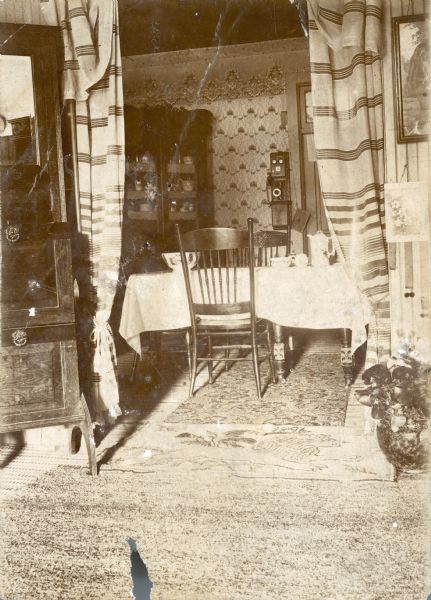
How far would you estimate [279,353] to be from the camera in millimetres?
4336

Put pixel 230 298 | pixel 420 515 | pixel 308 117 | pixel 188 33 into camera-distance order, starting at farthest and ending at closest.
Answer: pixel 308 117 < pixel 188 33 < pixel 230 298 < pixel 420 515

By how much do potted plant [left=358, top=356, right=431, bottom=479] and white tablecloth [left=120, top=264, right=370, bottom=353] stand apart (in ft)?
2.83

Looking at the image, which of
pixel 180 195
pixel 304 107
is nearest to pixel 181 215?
pixel 180 195

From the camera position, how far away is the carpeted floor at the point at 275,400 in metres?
3.62

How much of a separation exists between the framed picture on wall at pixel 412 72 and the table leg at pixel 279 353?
167 centimetres

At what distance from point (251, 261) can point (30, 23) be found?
1857 mm

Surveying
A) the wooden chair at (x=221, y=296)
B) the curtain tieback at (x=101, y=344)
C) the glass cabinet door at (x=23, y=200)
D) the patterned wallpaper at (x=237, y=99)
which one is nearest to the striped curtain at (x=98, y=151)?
the curtain tieback at (x=101, y=344)

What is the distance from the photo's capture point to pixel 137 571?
2086 mm

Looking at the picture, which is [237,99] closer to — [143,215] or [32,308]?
[143,215]

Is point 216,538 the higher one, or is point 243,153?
point 243,153

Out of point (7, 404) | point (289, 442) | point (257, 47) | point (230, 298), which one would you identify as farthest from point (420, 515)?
point (257, 47)

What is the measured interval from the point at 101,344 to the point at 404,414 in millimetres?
1704

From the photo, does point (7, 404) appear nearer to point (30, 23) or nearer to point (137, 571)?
point (137, 571)

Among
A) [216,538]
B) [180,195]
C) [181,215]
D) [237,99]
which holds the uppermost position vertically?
[237,99]
